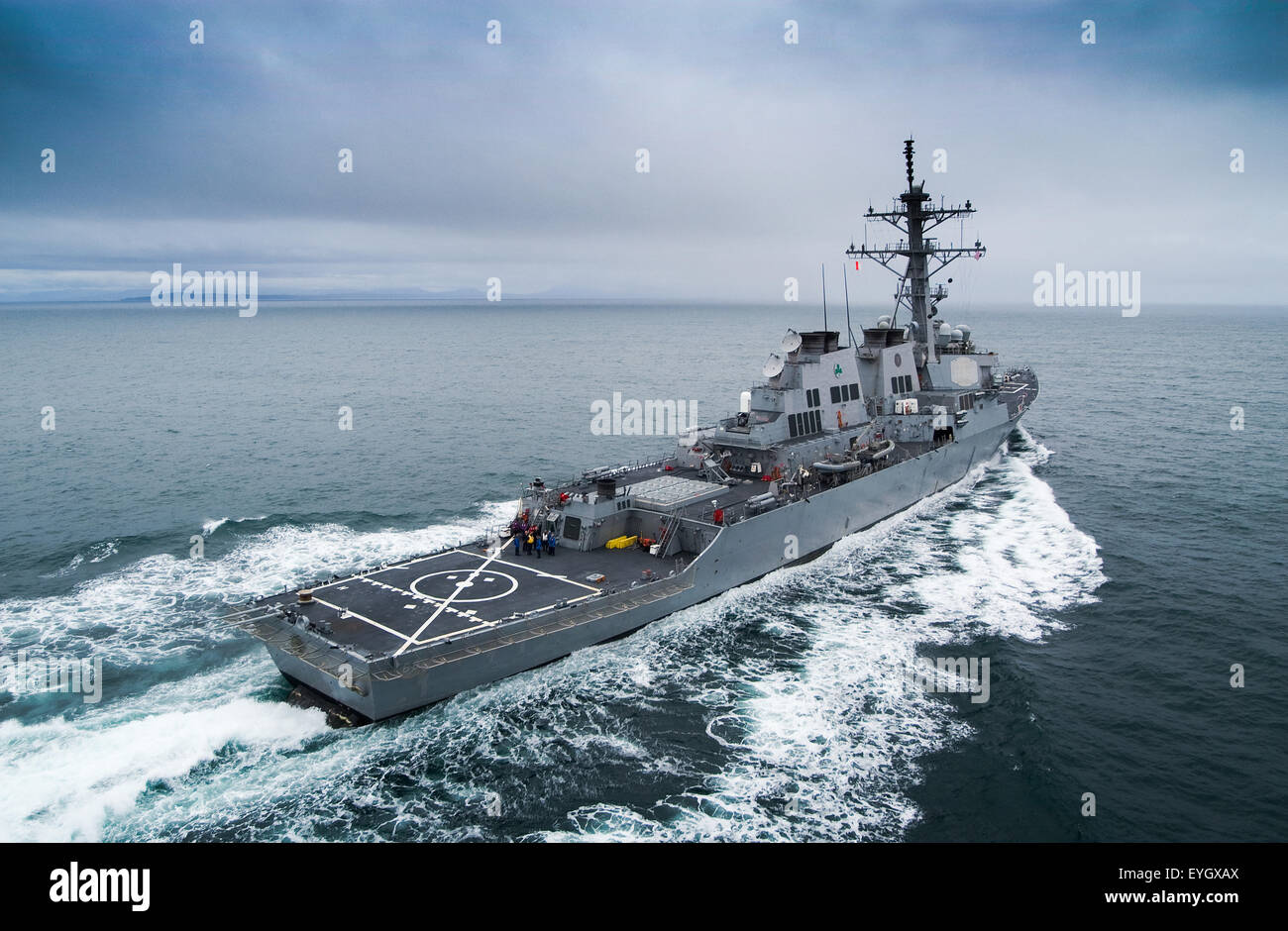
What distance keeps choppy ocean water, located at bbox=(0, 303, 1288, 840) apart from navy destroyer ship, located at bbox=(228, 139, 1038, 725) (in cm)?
111

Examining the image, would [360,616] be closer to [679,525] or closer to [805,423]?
[679,525]

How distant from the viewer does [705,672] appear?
24250 mm

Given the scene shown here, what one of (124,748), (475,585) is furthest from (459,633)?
(124,748)

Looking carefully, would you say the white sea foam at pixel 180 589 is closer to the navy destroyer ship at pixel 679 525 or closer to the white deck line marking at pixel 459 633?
the navy destroyer ship at pixel 679 525

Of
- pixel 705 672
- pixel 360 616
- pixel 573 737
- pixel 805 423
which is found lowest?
pixel 573 737

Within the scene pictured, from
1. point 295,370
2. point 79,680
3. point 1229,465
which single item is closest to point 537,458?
point 79,680

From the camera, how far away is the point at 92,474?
4622cm

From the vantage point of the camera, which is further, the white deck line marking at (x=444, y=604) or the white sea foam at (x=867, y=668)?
the white deck line marking at (x=444, y=604)

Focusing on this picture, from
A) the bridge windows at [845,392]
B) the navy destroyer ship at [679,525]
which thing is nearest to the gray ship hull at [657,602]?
the navy destroyer ship at [679,525]

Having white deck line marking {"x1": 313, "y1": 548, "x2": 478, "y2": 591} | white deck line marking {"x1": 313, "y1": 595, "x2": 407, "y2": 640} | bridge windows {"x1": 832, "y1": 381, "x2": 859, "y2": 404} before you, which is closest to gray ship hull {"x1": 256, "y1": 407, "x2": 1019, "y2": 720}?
white deck line marking {"x1": 313, "y1": 595, "x2": 407, "y2": 640}

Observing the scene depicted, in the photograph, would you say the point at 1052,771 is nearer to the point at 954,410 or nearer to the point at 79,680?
the point at 79,680

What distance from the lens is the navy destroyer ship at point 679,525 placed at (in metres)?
22.0

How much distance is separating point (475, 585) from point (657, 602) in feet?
19.3

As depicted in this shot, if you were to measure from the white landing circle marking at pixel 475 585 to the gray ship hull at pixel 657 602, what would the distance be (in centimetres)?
277
